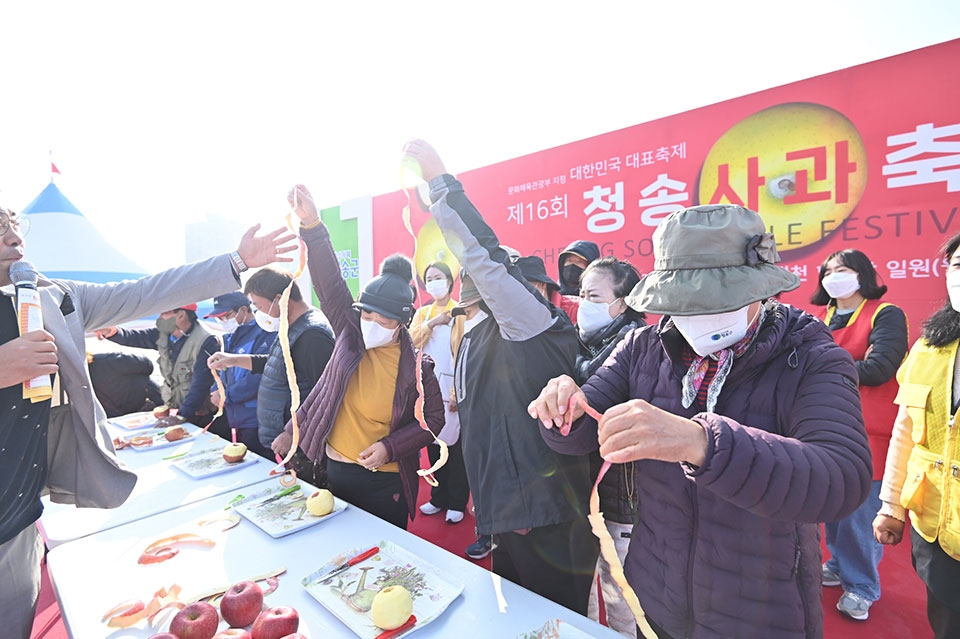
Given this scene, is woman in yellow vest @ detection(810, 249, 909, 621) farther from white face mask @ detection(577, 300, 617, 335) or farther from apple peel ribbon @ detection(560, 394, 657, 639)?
apple peel ribbon @ detection(560, 394, 657, 639)

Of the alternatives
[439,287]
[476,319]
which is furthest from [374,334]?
[439,287]

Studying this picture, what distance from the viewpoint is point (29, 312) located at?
1354 millimetres

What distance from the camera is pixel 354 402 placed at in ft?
6.97

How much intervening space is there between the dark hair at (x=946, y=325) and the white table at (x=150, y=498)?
2937 millimetres

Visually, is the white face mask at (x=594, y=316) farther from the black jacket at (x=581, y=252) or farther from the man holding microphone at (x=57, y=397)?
the man holding microphone at (x=57, y=397)

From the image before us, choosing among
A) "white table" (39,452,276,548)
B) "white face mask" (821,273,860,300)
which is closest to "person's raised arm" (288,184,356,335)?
"white table" (39,452,276,548)

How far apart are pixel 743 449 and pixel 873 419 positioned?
2.70 meters

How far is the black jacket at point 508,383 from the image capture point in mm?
1505

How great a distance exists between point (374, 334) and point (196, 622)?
1213mm

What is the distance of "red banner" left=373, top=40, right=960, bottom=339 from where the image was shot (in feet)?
9.52

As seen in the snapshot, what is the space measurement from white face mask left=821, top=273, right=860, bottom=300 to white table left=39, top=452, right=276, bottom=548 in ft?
11.6

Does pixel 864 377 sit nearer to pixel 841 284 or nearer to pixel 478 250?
pixel 841 284

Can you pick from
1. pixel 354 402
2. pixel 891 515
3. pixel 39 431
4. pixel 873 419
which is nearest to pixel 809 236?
pixel 873 419

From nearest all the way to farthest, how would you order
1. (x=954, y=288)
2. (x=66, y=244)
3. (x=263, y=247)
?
(x=954, y=288) < (x=263, y=247) < (x=66, y=244)
